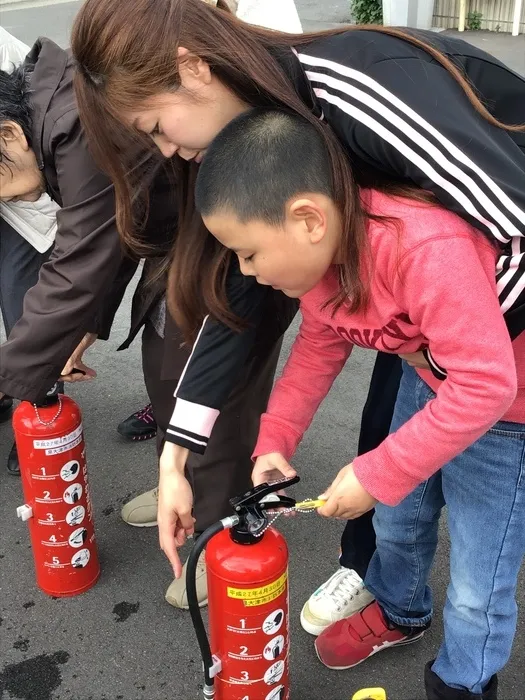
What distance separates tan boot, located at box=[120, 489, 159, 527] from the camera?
2607 mm

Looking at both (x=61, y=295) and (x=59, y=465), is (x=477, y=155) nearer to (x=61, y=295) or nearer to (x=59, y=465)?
(x=61, y=295)

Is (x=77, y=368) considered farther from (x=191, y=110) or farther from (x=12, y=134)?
(x=191, y=110)

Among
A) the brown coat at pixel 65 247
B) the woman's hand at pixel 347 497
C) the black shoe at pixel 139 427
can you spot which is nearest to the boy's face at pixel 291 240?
the woman's hand at pixel 347 497

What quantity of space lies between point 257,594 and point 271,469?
25 centimetres

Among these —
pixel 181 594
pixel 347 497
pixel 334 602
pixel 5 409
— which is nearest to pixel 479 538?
pixel 347 497

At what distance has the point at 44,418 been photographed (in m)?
2.13

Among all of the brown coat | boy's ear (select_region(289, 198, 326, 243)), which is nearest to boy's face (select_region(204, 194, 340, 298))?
boy's ear (select_region(289, 198, 326, 243))

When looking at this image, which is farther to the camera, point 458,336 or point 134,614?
point 134,614

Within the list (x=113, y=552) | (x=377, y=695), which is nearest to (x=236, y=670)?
(x=377, y=695)

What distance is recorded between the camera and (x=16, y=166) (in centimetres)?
208

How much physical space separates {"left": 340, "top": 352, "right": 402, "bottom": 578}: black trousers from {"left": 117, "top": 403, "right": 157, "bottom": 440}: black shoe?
1206 mm

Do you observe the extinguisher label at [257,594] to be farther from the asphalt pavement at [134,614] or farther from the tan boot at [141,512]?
the tan boot at [141,512]

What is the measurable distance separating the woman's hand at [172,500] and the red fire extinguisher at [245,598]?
0.27 feet

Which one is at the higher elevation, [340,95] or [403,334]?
[340,95]
